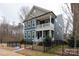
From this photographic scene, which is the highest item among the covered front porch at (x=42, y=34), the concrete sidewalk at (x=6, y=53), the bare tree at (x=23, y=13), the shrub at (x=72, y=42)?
the bare tree at (x=23, y=13)

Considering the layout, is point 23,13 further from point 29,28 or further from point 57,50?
point 57,50

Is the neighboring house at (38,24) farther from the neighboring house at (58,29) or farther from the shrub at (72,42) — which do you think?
the shrub at (72,42)

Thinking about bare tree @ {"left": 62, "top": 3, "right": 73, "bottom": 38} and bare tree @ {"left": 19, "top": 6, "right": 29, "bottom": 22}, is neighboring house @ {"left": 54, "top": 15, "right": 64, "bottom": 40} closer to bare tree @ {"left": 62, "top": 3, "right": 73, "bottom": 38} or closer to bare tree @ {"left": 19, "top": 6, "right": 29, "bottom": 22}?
bare tree @ {"left": 62, "top": 3, "right": 73, "bottom": 38}

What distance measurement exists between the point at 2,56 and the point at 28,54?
40cm

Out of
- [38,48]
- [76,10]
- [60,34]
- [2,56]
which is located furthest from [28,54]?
[76,10]

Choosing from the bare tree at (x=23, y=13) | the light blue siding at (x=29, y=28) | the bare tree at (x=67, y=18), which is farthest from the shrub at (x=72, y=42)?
the bare tree at (x=23, y=13)

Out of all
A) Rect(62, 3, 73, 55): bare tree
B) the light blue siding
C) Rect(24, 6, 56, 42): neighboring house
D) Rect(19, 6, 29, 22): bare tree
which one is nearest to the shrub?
Rect(62, 3, 73, 55): bare tree

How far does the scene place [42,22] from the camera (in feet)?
9.52

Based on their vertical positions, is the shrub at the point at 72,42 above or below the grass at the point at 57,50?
above

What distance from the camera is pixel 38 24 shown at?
2.92 metres

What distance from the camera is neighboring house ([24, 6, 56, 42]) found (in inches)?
114

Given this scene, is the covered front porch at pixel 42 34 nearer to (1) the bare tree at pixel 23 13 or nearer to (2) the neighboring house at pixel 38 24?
(2) the neighboring house at pixel 38 24

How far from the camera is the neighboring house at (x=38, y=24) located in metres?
2.88

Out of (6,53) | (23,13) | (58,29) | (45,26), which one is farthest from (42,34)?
(6,53)
